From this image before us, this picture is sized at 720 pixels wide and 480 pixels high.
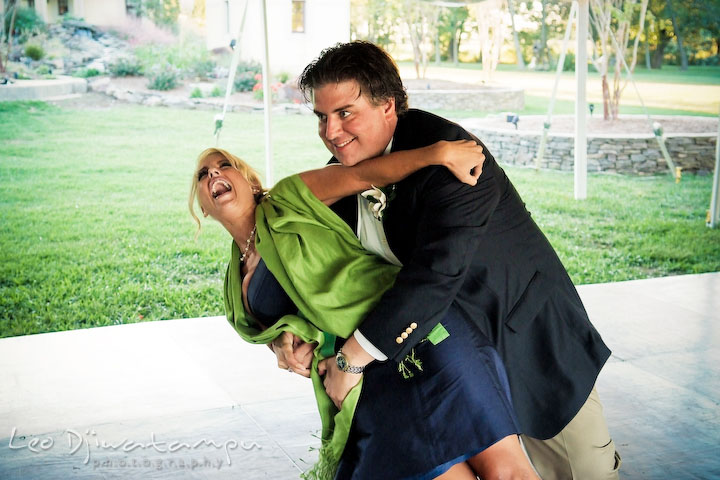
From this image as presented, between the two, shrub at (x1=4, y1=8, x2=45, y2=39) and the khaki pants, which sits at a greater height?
shrub at (x1=4, y1=8, x2=45, y2=39)

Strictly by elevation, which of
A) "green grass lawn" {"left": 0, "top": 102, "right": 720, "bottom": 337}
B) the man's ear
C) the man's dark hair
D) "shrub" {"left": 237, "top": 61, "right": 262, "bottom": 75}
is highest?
the man's dark hair

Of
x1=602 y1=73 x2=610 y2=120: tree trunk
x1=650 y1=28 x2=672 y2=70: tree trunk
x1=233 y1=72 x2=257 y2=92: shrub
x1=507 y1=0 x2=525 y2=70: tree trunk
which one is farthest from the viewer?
x1=650 y1=28 x2=672 y2=70: tree trunk

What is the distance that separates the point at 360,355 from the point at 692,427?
214 cm

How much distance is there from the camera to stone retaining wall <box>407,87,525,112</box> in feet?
30.4

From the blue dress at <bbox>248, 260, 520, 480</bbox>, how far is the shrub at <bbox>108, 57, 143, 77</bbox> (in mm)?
6755

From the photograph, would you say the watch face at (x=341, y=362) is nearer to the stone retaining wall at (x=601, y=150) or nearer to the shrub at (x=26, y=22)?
the shrub at (x=26, y=22)

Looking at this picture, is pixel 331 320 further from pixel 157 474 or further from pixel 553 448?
pixel 157 474

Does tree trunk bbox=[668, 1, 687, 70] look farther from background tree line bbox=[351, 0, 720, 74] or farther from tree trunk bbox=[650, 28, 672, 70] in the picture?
tree trunk bbox=[650, 28, 672, 70]

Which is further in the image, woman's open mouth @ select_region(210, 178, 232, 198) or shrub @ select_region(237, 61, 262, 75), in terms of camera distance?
shrub @ select_region(237, 61, 262, 75)

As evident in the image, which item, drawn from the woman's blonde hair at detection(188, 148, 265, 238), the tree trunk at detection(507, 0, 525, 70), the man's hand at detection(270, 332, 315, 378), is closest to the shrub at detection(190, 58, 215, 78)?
the tree trunk at detection(507, 0, 525, 70)

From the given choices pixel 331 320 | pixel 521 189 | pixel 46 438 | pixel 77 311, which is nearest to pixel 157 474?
pixel 46 438

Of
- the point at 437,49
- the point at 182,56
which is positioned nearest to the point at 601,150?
the point at 437,49

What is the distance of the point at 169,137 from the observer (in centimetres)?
831

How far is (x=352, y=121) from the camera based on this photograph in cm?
181
